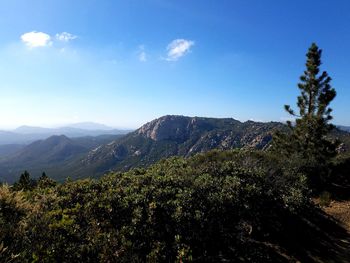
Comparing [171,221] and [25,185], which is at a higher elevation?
[171,221]

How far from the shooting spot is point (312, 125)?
2750 cm

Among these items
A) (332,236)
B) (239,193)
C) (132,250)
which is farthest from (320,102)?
(132,250)

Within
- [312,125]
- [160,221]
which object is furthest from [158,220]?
[312,125]

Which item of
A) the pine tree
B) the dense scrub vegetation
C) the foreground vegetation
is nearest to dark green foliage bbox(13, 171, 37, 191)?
the dense scrub vegetation

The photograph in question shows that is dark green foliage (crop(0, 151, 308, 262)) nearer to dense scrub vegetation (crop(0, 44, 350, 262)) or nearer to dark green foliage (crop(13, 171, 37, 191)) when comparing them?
dense scrub vegetation (crop(0, 44, 350, 262))

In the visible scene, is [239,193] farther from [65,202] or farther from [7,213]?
[7,213]

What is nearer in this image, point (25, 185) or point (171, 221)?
point (171, 221)

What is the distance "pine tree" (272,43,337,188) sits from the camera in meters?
26.7

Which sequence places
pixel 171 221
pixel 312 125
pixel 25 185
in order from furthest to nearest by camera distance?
pixel 312 125
pixel 25 185
pixel 171 221

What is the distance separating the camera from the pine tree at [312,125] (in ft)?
87.7

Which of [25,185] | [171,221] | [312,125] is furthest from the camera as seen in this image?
[312,125]

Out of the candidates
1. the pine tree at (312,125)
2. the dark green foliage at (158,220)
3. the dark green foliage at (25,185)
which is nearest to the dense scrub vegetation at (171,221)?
the dark green foliage at (158,220)

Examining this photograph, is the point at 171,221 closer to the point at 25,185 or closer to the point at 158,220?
the point at 158,220

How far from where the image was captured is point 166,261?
23.5ft
